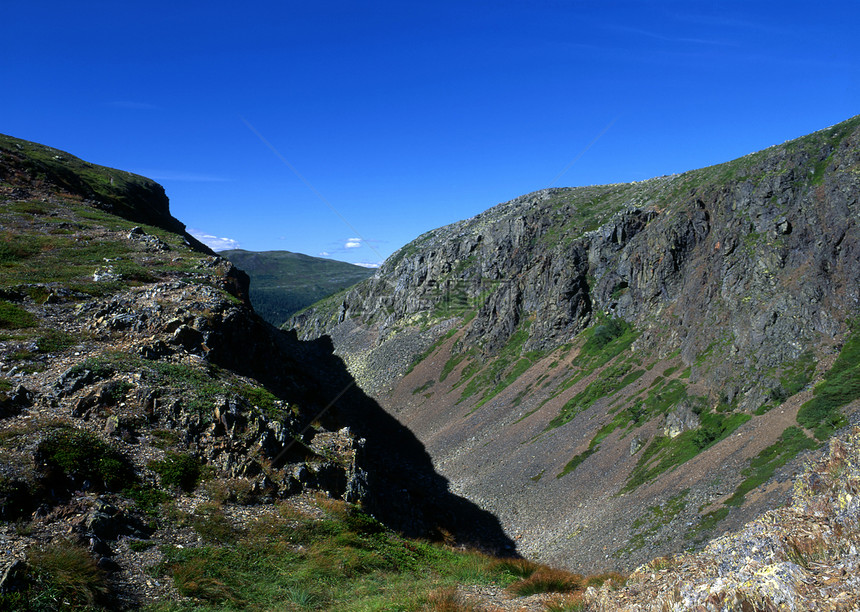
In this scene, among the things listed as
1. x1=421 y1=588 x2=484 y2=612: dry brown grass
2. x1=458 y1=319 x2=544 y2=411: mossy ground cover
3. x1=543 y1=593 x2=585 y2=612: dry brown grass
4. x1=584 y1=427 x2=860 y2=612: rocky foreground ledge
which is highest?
x1=584 y1=427 x2=860 y2=612: rocky foreground ledge

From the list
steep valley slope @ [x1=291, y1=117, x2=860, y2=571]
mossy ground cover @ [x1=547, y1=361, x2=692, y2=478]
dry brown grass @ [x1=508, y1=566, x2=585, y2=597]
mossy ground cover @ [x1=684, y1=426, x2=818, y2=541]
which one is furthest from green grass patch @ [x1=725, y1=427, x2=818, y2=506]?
dry brown grass @ [x1=508, y1=566, x2=585, y2=597]

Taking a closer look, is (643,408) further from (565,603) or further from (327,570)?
(565,603)

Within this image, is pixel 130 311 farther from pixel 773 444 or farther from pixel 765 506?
pixel 773 444

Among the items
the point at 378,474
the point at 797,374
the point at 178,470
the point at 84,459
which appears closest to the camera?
the point at 84,459

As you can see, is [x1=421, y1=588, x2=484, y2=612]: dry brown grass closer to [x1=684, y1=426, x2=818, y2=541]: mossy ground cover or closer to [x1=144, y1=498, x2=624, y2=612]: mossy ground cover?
[x1=144, y1=498, x2=624, y2=612]: mossy ground cover

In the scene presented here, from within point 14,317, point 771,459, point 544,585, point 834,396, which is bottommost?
point 771,459

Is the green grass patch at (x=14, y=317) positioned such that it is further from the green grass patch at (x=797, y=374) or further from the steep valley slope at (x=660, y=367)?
the green grass patch at (x=797, y=374)

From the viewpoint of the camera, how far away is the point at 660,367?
55906 mm

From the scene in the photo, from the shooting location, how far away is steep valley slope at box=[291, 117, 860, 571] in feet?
117

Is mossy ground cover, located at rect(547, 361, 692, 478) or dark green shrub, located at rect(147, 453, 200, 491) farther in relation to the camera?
mossy ground cover, located at rect(547, 361, 692, 478)

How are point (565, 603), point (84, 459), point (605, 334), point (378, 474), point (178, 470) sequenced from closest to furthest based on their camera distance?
point (565, 603), point (84, 459), point (178, 470), point (378, 474), point (605, 334)

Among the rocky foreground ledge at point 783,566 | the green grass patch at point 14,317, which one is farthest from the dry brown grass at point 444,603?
the green grass patch at point 14,317

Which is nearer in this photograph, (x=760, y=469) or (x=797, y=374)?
(x=760, y=469)

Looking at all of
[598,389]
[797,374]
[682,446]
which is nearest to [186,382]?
[682,446]
